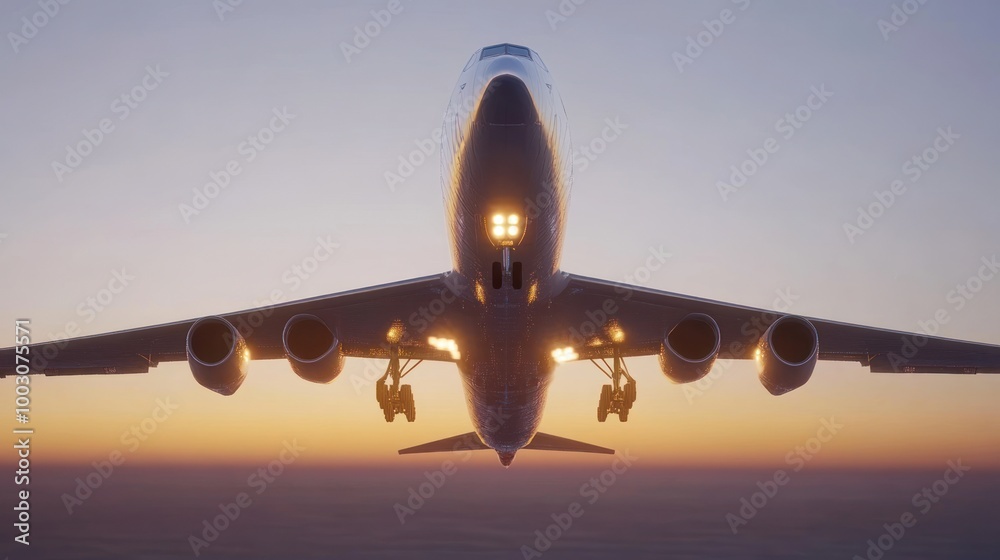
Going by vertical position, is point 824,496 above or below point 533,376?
above

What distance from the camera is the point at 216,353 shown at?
15.9 m

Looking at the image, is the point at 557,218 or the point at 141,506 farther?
the point at 141,506

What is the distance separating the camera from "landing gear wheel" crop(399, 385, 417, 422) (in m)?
18.7

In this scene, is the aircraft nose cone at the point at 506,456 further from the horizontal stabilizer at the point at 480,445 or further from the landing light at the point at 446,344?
the landing light at the point at 446,344

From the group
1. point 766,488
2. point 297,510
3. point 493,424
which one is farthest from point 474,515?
point 493,424

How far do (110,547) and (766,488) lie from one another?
138 metres

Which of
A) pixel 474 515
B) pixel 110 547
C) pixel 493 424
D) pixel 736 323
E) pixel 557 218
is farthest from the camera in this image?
pixel 474 515

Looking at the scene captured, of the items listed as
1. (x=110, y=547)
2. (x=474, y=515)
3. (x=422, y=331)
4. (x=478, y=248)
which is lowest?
(x=478, y=248)

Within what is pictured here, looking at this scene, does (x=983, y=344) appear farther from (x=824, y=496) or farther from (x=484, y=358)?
(x=824, y=496)

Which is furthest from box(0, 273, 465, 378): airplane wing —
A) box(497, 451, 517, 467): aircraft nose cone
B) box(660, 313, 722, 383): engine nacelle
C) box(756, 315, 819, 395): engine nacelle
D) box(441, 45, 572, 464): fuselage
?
box(756, 315, 819, 395): engine nacelle

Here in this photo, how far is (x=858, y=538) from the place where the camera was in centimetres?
13388

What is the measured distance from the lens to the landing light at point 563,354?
59.1 ft

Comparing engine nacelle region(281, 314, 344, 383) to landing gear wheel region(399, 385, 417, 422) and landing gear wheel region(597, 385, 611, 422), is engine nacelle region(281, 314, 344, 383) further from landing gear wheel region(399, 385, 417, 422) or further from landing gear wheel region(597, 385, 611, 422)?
landing gear wheel region(597, 385, 611, 422)

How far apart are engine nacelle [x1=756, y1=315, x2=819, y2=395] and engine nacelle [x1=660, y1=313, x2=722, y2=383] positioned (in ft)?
3.33
